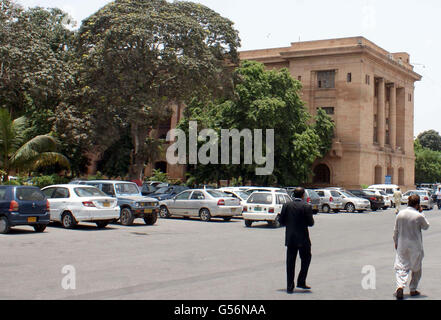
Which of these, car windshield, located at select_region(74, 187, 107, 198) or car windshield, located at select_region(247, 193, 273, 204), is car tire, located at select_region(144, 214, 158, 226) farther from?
car windshield, located at select_region(247, 193, 273, 204)

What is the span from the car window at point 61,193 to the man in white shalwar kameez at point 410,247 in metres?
14.1

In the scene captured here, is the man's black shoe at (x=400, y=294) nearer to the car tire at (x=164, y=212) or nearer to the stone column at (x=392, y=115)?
the car tire at (x=164, y=212)

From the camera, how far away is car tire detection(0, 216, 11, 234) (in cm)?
1706

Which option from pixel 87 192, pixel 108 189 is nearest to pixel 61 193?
pixel 87 192

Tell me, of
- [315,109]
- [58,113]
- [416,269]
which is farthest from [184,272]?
[315,109]

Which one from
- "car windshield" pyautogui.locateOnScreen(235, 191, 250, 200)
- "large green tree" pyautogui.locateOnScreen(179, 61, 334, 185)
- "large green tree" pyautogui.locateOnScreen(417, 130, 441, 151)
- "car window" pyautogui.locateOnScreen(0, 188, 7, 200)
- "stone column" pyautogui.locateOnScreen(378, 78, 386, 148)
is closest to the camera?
"car window" pyautogui.locateOnScreen(0, 188, 7, 200)

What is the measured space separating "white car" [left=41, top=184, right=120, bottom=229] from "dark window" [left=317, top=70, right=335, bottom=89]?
4213cm

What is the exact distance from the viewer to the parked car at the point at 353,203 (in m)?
36.0

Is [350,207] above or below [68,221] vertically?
below

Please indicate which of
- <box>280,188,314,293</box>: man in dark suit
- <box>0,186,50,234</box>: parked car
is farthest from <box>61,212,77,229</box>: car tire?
<box>280,188,314,293</box>: man in dark suit

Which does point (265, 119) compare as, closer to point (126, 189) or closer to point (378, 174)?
point (126, 189)

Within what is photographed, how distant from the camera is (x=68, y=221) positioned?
1944 centimetres

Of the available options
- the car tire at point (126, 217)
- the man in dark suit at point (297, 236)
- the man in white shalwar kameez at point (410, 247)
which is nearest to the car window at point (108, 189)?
the car tire at point (126, 217)

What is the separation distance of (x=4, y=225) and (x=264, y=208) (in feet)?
33.9
